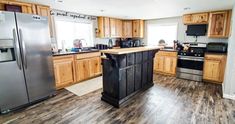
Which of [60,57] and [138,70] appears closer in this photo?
[138,70]

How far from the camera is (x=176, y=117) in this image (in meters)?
2.33

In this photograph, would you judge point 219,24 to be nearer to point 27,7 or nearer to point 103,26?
point 103,26

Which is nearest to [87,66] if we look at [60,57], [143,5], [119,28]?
[60,57]

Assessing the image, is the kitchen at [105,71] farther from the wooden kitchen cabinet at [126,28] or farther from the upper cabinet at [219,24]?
the wooden kitchen cabinet at [126,28]

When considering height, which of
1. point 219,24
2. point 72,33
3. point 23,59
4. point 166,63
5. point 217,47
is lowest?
point 166,63

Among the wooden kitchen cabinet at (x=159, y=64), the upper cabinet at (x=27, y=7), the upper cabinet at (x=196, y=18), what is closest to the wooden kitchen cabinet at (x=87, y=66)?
the upper cabinet at (x=27, y=7)

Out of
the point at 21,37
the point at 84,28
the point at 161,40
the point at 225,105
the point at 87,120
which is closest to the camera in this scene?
the point at 87,120

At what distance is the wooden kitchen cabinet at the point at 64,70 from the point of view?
3482 millimetres

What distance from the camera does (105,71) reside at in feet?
9.46

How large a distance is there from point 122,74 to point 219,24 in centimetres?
344

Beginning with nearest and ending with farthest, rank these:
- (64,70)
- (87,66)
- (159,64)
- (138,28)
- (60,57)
Result: (60,57)
(64,70)
(87,66)
(159,64)
(138,28)

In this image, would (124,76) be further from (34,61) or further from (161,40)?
(161,40)

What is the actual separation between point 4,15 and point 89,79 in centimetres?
276

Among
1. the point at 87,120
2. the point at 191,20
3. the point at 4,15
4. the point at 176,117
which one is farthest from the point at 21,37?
the point at 191,20
